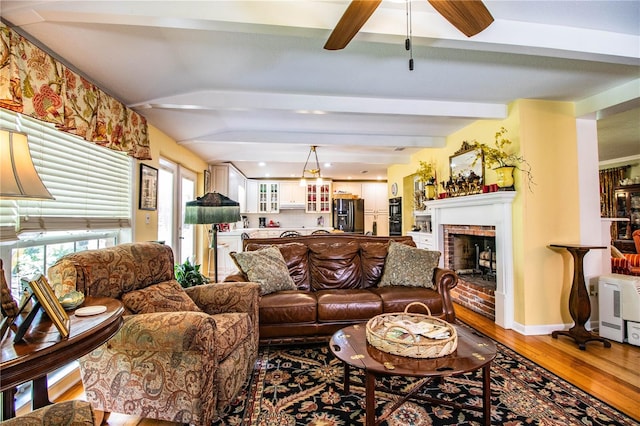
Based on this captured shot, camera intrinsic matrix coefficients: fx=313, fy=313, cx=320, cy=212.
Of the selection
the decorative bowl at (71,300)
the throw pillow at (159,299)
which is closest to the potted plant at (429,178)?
the throw pillow at (159,299)

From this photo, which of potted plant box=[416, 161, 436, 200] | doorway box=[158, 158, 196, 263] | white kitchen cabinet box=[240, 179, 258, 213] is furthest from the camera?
white kitchen cabinet box=[240, 179, 258, 213]

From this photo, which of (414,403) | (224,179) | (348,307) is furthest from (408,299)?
(224,179)

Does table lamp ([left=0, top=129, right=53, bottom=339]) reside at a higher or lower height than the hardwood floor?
higher

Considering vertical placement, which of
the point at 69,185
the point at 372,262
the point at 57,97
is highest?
the point at 57,97

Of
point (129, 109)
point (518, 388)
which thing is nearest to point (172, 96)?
point (129, 109)

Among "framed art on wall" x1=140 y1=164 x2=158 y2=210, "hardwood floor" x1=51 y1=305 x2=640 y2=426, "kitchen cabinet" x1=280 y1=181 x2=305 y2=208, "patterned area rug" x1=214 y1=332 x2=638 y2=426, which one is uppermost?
"kitchen cabinet" x1=280 y1=181 x2=305 y2=208

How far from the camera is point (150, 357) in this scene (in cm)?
160

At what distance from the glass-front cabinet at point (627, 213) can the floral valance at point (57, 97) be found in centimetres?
826

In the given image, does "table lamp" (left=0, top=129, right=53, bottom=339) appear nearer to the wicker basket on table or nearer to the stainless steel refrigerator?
the wicker basket on table

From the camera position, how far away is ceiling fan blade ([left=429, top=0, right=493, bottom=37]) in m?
1.36

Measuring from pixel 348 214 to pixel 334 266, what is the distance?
502cm

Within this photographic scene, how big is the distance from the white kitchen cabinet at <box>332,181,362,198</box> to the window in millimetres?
6172

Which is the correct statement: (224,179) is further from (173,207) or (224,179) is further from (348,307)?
(348,307)

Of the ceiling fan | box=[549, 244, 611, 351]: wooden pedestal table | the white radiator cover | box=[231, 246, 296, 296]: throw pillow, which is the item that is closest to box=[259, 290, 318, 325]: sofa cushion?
box=[231, 246, 296, 296]: throw pillow
